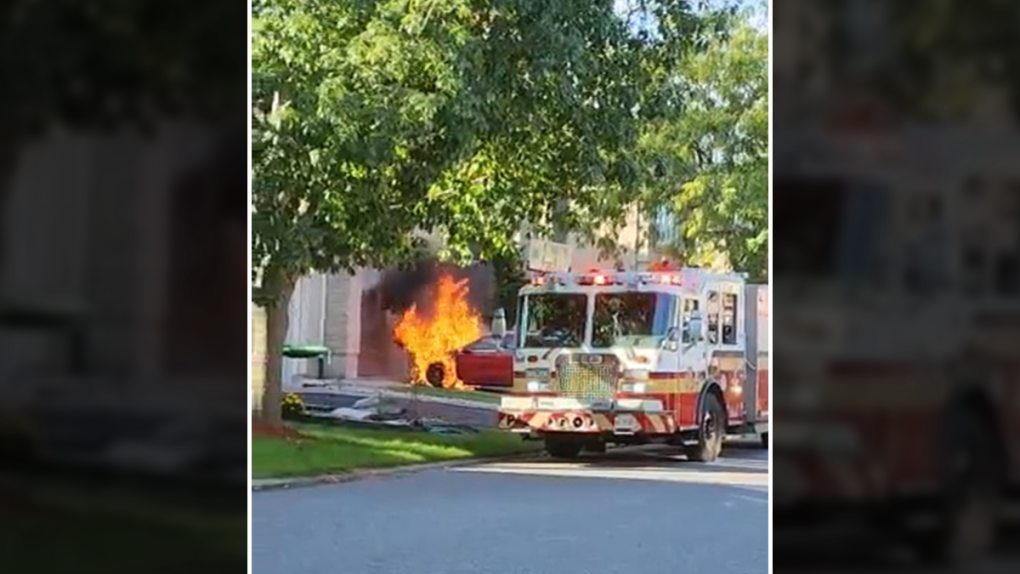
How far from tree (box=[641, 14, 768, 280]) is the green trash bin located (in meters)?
1.25

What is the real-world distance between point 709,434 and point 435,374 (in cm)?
101

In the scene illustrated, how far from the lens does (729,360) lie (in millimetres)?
4797

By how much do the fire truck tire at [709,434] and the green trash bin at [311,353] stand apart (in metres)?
1.34

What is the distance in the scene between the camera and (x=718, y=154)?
441 centimetres
